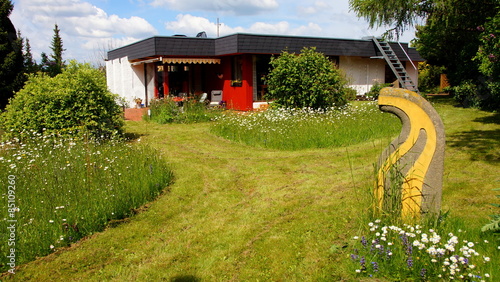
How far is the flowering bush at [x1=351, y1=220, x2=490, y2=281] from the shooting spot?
3189mm

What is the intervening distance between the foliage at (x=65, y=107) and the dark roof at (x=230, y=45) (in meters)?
8.72

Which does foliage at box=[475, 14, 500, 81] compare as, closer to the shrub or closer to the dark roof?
the shrub

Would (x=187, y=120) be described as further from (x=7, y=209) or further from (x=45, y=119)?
(x=7, y=209)

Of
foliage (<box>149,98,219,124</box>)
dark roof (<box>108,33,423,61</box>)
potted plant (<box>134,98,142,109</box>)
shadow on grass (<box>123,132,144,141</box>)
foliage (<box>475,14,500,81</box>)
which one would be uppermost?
dark roof (<box>108,33,423,61</box>)

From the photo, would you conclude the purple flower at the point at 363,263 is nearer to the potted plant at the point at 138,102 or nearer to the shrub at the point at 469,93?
the shrub at the point at 469,93

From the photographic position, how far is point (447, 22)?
15.0 meters

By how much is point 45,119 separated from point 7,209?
455 centimetres

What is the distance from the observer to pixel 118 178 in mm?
5773

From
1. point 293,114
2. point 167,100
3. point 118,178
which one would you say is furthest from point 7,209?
point 167,100

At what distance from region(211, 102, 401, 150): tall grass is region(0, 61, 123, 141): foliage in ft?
11.8

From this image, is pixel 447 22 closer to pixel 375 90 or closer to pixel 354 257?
pixel 375 90

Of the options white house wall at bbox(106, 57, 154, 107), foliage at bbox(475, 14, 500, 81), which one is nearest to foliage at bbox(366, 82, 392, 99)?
foliage at bbox(475, 14, 500, 81)

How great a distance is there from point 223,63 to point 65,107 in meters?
11.8

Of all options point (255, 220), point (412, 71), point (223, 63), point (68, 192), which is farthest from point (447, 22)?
point (68, 192)
